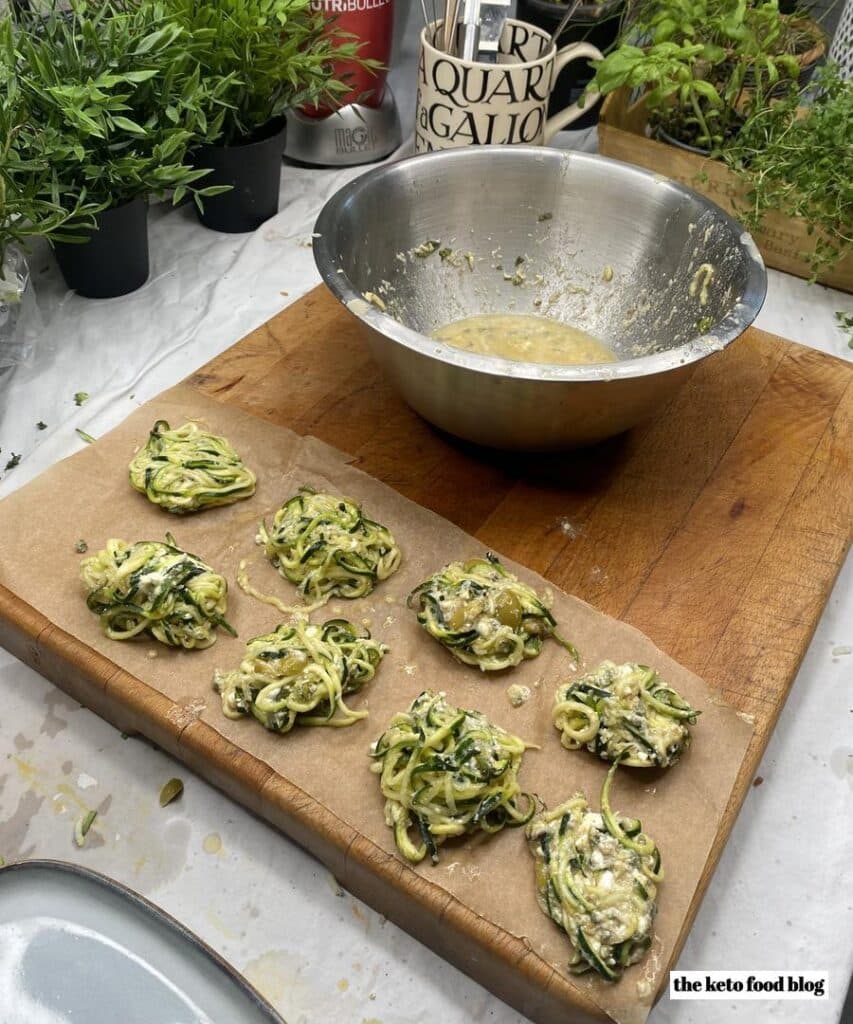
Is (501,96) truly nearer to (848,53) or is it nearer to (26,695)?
(848,53)

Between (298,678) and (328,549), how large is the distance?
26 cm

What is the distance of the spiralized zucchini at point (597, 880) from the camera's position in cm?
114

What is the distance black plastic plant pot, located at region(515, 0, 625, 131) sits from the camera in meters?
2.77

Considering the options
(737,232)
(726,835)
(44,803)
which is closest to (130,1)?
(737,232)

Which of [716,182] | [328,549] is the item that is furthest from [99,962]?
[716,182]

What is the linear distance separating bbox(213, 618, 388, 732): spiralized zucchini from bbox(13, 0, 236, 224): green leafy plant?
1163 mm

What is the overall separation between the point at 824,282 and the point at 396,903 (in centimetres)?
218

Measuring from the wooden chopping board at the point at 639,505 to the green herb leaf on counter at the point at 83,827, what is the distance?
0.16 m

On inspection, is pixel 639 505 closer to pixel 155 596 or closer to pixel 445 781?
pixel 445 781

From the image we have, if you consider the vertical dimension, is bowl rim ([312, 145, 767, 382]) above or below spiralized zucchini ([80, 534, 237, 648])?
above

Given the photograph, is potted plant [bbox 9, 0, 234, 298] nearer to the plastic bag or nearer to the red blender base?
the plastic bag

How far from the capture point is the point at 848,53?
2.77 metres

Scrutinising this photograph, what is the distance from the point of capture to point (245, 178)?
254 centimetres

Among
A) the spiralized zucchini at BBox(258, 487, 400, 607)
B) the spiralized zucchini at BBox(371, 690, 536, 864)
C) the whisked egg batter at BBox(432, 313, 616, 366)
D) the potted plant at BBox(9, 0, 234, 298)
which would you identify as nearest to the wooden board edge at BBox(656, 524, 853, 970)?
the spiralized zucchini at BBox(371, 690, 536, 864)
